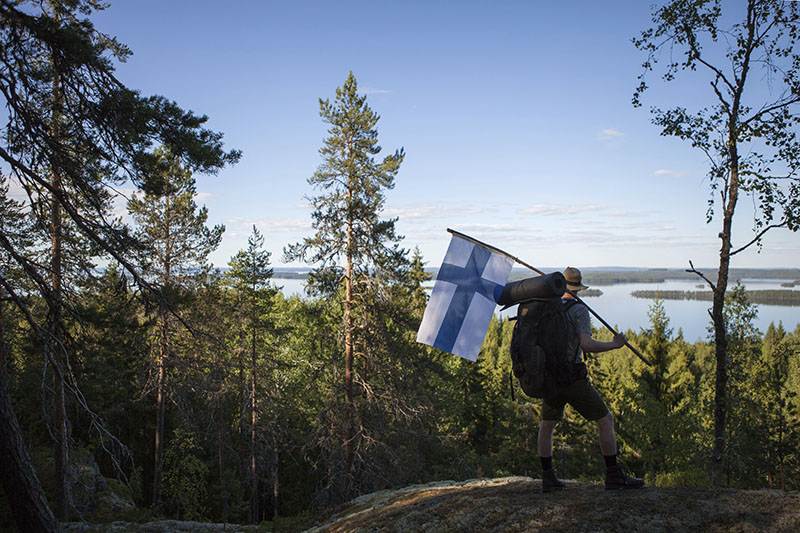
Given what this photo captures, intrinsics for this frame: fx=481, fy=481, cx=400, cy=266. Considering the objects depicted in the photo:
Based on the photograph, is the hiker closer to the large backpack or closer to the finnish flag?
the large backpack

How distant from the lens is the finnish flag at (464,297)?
6441 mm

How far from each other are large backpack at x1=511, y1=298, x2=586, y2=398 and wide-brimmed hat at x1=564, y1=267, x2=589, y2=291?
0.54 meters

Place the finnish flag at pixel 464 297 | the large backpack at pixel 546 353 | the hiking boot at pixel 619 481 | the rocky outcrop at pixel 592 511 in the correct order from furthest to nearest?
the finnish flag at pixel 464 297, the hiking boot at pixel 619 481, the large backpack at pixel 546 353, the rocky outcrop at pixel 592 511

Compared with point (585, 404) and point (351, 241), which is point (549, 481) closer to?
point (585, 404)

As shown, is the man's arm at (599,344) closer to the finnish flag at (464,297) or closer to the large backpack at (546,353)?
the large backpack at (546,353)

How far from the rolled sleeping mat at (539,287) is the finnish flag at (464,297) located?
3.77 feet

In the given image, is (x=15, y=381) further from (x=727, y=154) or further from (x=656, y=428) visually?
(x=656, y=428)

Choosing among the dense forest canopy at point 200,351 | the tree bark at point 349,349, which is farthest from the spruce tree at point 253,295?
the tree bark at point 349,349

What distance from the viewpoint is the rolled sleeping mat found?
4863 mm

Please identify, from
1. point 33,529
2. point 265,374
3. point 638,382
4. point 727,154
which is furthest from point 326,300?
point 638,382

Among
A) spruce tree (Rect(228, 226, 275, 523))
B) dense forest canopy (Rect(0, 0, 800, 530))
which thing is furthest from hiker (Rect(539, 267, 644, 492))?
spruce tree (Rect(228, 226, 275, 523))

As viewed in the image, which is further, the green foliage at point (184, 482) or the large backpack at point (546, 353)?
the green foliage at point (184, 482)

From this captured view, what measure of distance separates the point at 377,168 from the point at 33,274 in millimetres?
10373

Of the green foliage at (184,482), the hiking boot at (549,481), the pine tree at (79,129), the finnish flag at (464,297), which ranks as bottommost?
the green foliage at (184,482)
